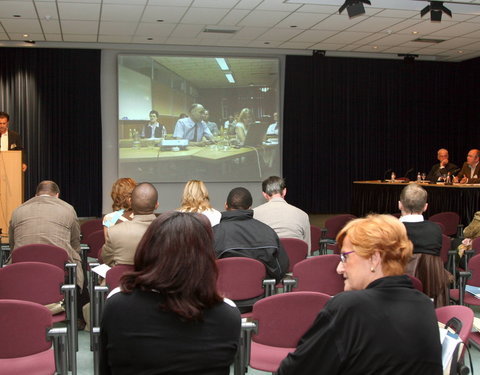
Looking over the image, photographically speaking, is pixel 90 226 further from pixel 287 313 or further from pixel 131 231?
pixel 287 313

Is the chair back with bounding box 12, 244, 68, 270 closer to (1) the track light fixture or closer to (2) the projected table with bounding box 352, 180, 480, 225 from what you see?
(2) the projected table with bounding box 352, 180, 480, 225

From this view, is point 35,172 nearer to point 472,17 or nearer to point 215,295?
point 472,17

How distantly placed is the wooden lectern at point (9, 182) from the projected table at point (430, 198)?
633 cm

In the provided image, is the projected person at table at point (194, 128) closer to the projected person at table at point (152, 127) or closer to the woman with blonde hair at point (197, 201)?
the projected person at table at point (152, 127)

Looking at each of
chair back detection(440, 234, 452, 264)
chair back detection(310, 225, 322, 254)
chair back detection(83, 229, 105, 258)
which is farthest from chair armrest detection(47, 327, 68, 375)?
chair back detection(310, 225, 322, 254)

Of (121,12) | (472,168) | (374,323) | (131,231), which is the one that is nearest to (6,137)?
(121,12)

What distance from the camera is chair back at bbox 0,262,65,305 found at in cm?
342

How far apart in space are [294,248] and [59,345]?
2508 mm

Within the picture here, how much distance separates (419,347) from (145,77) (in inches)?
447

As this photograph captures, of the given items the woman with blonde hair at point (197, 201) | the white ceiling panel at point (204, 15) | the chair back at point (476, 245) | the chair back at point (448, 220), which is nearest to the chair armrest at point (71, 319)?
the woman with blonde hair at point (197, 201)

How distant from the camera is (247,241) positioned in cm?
412

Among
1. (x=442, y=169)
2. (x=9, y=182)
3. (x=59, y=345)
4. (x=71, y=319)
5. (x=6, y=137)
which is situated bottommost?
(x=71, y=319)

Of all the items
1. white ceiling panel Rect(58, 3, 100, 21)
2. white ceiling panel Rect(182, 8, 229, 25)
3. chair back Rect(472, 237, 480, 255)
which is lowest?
chair back Rect(472, 237, 480, 255)

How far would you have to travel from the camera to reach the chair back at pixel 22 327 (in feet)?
8.38
